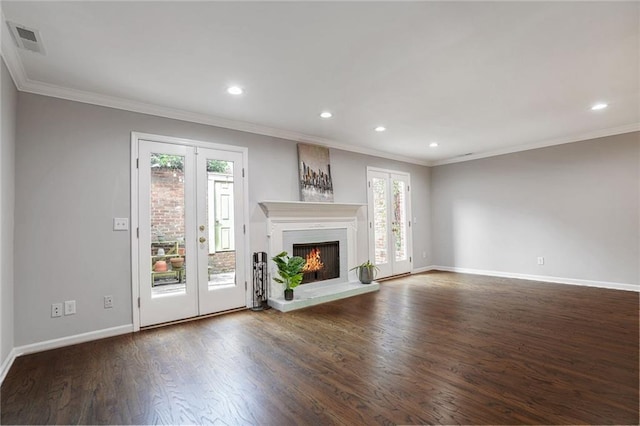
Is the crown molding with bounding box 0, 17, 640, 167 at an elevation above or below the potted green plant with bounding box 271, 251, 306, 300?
above

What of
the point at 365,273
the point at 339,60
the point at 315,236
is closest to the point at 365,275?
the point at 365,273

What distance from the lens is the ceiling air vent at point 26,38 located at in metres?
2.12

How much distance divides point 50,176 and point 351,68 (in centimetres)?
307

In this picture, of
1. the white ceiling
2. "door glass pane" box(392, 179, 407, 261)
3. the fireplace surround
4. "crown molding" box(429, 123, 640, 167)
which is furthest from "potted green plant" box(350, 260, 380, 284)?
"crown molding" box(429, 123, 640, 167)

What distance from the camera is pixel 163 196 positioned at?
141 inches

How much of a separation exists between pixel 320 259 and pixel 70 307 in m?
3.24

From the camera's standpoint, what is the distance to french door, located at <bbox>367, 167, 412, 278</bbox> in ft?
19.6

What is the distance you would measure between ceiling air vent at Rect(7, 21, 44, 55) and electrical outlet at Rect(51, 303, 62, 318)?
2246mm

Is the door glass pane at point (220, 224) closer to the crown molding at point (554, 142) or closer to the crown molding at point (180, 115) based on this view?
the crown molding at point (180, 115)

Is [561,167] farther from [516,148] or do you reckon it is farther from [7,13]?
[7,13]

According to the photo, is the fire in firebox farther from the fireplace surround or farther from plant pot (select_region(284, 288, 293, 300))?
plant pot (select_region(284, 288, 293, 300))

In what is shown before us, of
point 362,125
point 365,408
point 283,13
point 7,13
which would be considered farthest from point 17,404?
point 362,125

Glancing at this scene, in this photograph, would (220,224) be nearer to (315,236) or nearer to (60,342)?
(315,236)

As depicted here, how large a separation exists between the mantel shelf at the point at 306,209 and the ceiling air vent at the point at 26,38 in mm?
2655
